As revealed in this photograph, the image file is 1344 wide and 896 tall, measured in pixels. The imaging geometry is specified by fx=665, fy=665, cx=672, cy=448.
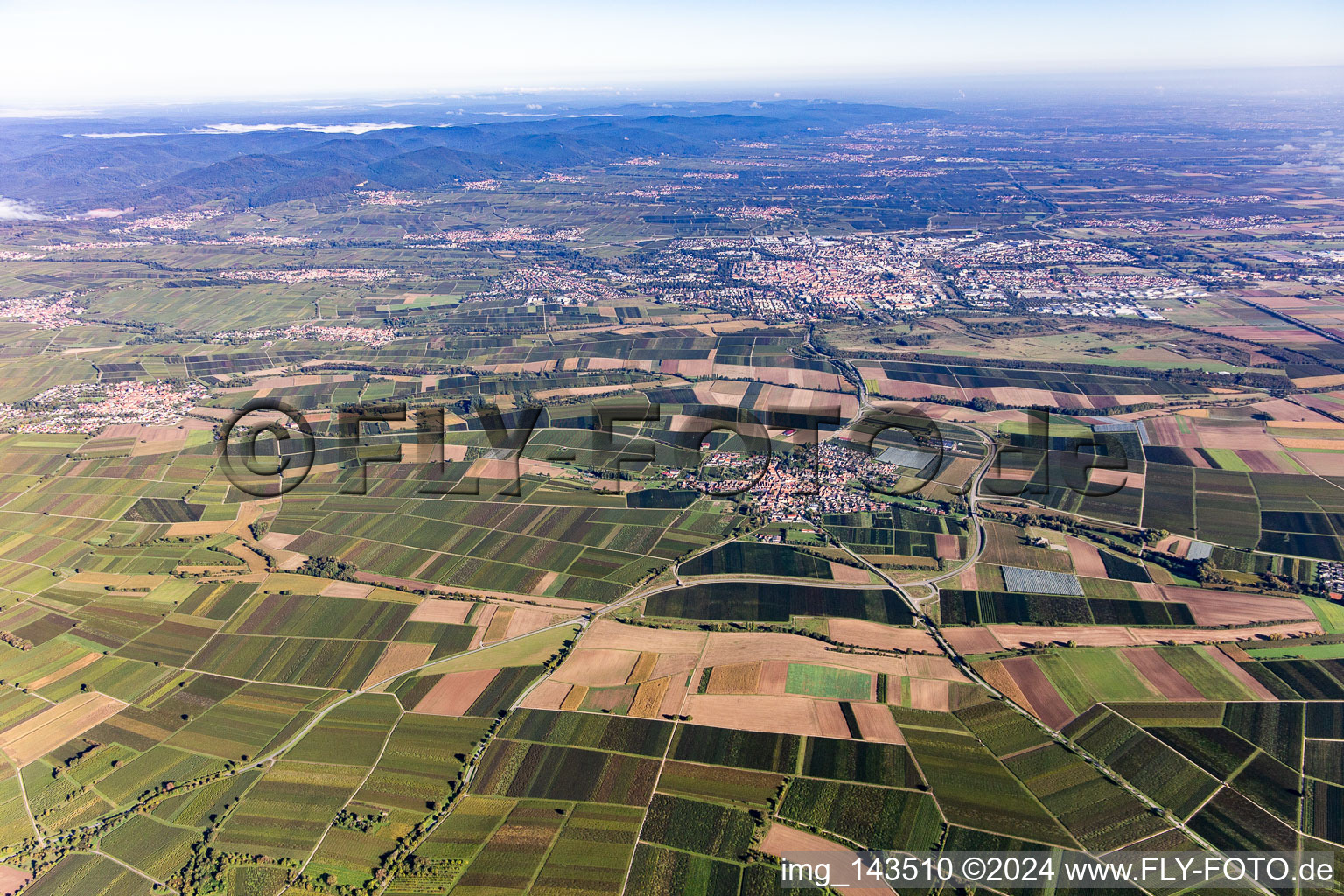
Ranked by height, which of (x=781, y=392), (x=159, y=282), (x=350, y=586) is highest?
(x=159, y=282)

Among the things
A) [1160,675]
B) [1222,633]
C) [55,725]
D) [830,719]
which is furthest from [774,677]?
[55,725]

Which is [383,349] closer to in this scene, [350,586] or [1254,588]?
[350,586]

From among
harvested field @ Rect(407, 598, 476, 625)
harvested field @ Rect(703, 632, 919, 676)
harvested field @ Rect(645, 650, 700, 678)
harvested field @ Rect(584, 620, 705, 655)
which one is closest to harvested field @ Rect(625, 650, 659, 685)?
harvested field @ Rect(645, 650, 700, 678)

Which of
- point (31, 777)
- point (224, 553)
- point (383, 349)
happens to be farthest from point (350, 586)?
point (383, 349)

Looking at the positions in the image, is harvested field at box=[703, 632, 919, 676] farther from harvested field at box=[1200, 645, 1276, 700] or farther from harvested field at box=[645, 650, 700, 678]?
harvested field at box=[1200, 645, 1276, 700]

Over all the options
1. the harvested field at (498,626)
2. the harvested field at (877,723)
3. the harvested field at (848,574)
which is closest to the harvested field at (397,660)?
the harvested field at (498,626)

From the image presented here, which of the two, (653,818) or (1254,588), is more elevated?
(1254,588)
